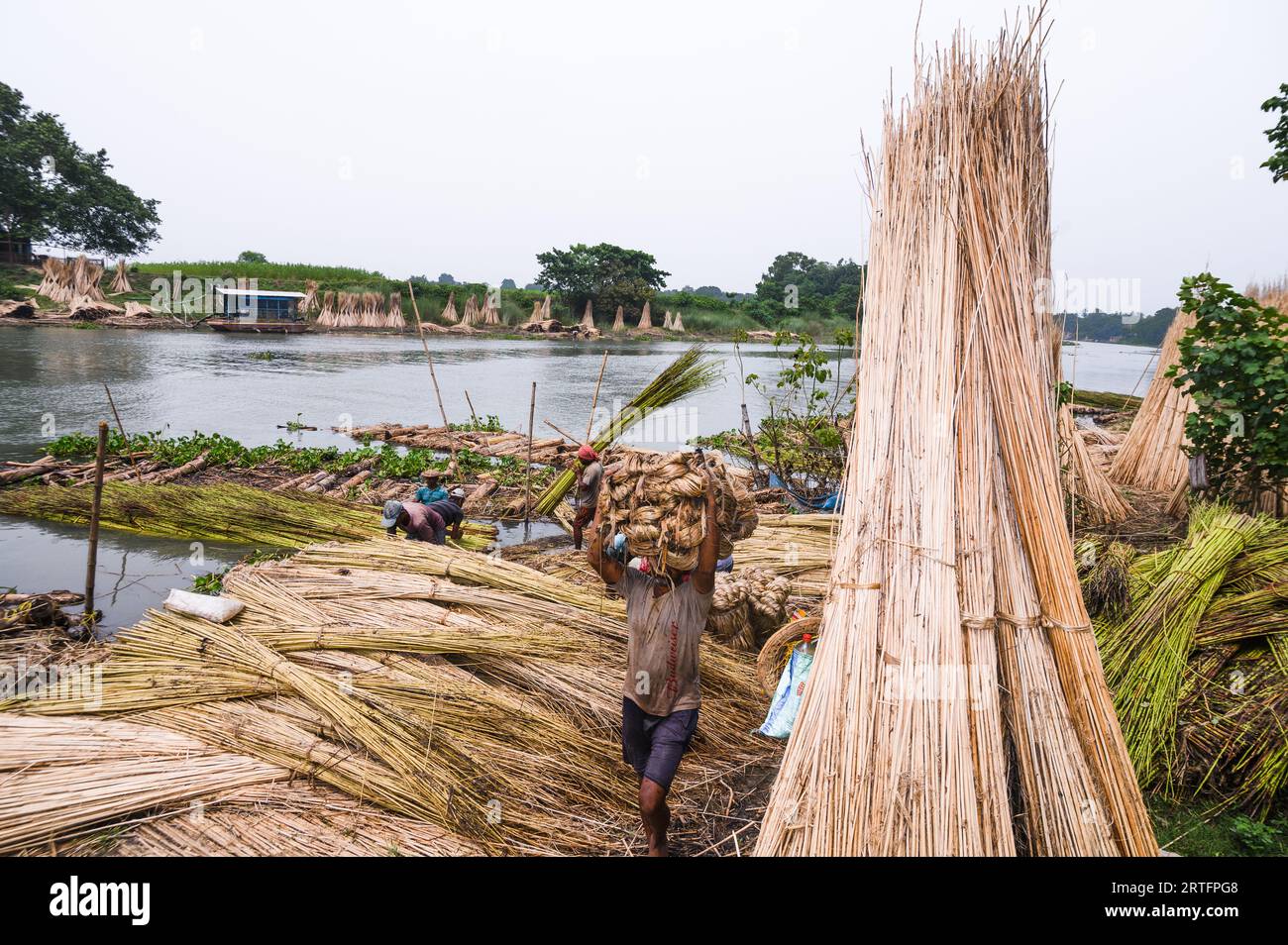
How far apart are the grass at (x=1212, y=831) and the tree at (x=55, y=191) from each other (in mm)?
46243

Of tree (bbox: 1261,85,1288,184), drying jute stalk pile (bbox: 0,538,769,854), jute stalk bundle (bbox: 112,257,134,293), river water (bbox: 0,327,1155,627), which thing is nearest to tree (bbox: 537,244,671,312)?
river water (bbox: 0,327,1155,627)

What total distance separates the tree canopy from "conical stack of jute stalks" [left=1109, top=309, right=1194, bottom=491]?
→ 38.9 metres

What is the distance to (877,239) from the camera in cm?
270

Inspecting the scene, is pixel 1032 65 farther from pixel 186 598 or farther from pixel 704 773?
pixel 186 598

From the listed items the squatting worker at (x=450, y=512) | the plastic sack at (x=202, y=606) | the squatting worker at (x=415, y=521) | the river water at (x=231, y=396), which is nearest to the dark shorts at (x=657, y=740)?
the plastic sack at (x=202, y=606)

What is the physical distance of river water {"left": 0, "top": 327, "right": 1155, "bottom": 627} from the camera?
7582mm

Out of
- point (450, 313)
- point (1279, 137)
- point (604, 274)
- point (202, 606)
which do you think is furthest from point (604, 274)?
point (202, 606)

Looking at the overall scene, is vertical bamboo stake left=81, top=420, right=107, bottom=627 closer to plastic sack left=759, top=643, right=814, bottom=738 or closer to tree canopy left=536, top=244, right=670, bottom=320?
plastic sack left=759, top=643, right=814, bottom=738

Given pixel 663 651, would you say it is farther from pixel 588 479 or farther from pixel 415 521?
pixel 415 521

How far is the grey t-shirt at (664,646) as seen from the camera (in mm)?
2779

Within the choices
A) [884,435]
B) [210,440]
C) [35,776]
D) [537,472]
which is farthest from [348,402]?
[884,435]

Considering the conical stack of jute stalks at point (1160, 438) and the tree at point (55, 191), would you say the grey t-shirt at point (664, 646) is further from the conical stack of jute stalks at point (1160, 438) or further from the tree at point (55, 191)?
the tree at point (55, 191)

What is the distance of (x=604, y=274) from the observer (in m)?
46.9
